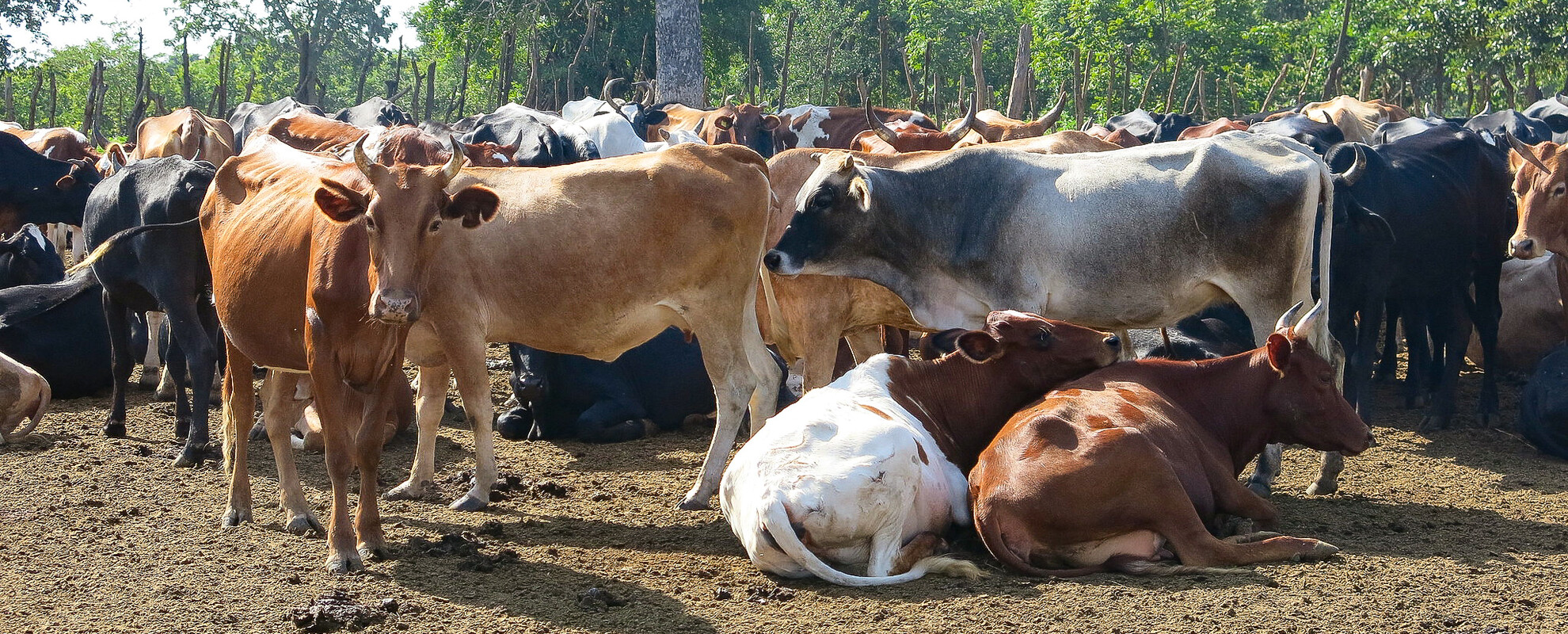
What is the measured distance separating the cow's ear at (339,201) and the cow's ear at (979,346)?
2500mm

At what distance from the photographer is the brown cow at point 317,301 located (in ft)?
16.8

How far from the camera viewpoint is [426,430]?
6688 millimetres

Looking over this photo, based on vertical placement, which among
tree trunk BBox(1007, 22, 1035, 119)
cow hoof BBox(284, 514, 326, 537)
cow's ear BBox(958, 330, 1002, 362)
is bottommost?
cow hoof BBox(284, 514, 326, 537)

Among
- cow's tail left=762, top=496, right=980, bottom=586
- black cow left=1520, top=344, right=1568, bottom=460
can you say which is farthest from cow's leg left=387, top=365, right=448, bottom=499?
black cow left=1520, top=344, right=1568, bottom=460

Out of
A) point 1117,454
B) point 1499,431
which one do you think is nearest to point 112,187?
point 1117,454

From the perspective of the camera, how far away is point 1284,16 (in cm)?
4194

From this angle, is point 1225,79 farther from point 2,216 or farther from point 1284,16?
point 2,216

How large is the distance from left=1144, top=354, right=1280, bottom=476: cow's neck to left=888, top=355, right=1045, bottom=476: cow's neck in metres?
0.58

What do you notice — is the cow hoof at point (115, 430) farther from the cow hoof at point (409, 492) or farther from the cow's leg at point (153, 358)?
the cow hoof at point (409, 492)

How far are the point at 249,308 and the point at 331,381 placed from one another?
0.78 m

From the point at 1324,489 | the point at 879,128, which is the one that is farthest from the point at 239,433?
the point at 879,128

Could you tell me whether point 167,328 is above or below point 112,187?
below

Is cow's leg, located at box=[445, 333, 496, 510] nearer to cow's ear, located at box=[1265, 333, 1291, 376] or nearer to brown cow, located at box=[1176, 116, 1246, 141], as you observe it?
cow's ear, located at box=[1265, 333, 1291, 376]

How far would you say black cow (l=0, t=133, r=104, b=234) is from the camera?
10.3 meters
